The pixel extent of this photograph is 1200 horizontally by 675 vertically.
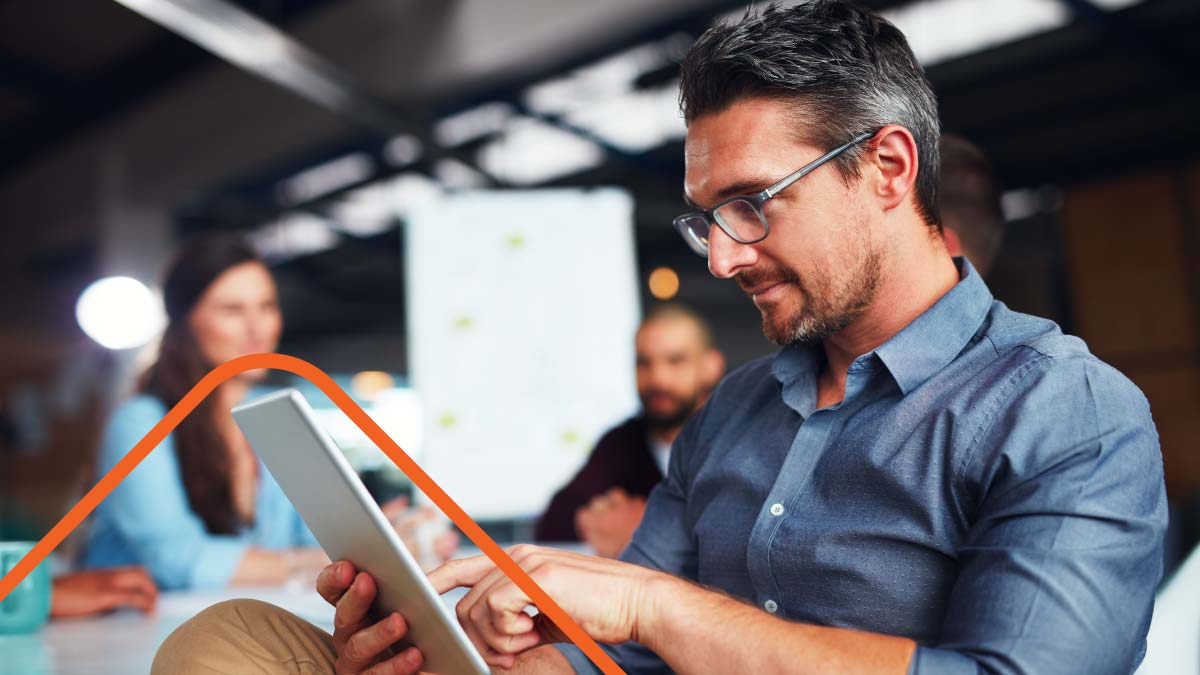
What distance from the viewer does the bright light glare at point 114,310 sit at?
4766mm

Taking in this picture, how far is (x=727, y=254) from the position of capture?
4.18ft

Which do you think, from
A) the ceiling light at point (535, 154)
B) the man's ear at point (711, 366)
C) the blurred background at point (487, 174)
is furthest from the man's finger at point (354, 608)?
the ceiling light at point (535, 154)

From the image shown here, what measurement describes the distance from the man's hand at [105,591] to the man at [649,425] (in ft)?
3.88

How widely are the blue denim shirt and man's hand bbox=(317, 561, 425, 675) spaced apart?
0.30 metres

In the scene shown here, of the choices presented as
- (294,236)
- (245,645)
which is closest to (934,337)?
(245,645)

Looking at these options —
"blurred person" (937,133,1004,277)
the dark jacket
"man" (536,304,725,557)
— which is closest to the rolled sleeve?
"blurred person" (937,133,1004,277)

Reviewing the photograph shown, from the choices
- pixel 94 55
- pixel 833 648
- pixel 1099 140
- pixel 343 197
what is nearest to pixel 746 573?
pixel 833 648

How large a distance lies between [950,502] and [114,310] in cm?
458

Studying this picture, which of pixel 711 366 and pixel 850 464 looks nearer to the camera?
pixel 850 464

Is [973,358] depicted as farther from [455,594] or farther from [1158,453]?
[455,594]

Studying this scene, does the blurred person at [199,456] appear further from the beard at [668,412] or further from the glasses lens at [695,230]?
the glasses lens at [695,230]

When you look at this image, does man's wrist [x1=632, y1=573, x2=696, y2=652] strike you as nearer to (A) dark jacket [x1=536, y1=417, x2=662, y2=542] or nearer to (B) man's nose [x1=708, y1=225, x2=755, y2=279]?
(B) man's nose [x1=708, y1=225, x2=755, y2=279]

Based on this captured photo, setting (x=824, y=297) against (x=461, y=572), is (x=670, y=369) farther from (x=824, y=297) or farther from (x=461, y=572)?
(x=461, y=572)

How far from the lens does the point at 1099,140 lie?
7.68 metres
